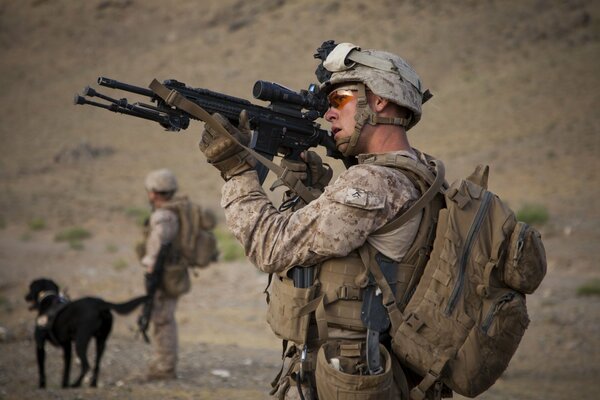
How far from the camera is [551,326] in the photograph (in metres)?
10.6

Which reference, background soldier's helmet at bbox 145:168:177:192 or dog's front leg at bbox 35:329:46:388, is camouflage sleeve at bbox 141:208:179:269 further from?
dog's front leg at bbox 35:329:46:388

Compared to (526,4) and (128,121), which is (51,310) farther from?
(526,4)

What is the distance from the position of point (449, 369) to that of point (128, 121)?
29784mm

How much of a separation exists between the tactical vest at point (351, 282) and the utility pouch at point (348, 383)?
0.15 m

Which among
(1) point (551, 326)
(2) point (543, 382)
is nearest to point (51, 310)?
(2) point (543, 382)

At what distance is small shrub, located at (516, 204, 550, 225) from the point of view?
16.8 meters

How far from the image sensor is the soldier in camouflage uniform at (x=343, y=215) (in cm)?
355

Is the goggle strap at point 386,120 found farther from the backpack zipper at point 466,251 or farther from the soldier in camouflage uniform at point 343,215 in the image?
the backpack zipper at point 466,251

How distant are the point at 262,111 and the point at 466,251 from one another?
3.72 feet

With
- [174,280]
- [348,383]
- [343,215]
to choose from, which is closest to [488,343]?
[348,383]

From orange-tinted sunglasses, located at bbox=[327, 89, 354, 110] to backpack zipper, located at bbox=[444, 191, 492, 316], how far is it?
68cm

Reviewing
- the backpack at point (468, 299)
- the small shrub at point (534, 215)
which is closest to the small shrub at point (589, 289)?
the small shrub at point (534, 215)

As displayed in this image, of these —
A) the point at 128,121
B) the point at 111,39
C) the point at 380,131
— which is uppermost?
the point at 111,39

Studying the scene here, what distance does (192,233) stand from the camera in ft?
26.7
